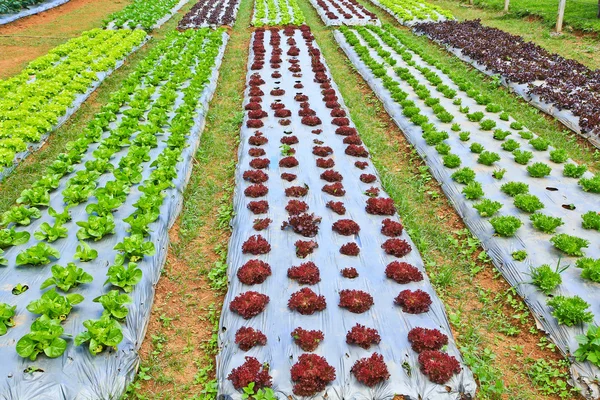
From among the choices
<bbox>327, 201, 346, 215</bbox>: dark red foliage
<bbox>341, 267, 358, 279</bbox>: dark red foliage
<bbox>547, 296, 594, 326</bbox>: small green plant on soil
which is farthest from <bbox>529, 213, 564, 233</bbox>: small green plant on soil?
<bbox>341, 267, 358, 279</bbox>: dark red foliage

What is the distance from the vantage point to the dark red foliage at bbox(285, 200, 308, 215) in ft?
26.8

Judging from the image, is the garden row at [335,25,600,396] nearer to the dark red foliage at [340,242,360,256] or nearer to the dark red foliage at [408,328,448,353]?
the dark red foliage at [408,328,448,353]

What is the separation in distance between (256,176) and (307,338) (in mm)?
4463

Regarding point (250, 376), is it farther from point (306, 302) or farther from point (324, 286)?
point (324, 286)

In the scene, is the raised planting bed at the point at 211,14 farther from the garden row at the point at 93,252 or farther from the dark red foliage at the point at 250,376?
the dark red foliage at the point at 250,376

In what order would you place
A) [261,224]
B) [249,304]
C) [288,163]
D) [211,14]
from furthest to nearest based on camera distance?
1. [211,14]
2. [288,163]
3. [261,224]
4. [249,304]

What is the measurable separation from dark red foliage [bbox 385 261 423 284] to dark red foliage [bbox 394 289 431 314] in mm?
326

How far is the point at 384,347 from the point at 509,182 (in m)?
5.07

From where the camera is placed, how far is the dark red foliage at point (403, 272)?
21.7 feet

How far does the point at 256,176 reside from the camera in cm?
927

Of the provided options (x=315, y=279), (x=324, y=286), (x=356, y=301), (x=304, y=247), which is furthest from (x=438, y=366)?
(x=304, y=247)

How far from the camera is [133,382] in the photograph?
18.2 feet

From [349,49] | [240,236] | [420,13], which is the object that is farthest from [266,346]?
[420,13]

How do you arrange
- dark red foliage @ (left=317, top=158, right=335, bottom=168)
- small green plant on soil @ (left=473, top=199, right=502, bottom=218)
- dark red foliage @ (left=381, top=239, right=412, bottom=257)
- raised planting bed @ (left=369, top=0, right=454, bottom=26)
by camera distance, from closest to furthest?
dark red foliage @ (left=381, top=239, right=412, bottom=257) → small green plant on soil @ (left=473, top=199, right=502, bottom=218) → dark red foliage @ (left=317, top=158, right=335, bottom=168) → raised planting bed @ (left=369, top=0, right=454, bottom=26)
